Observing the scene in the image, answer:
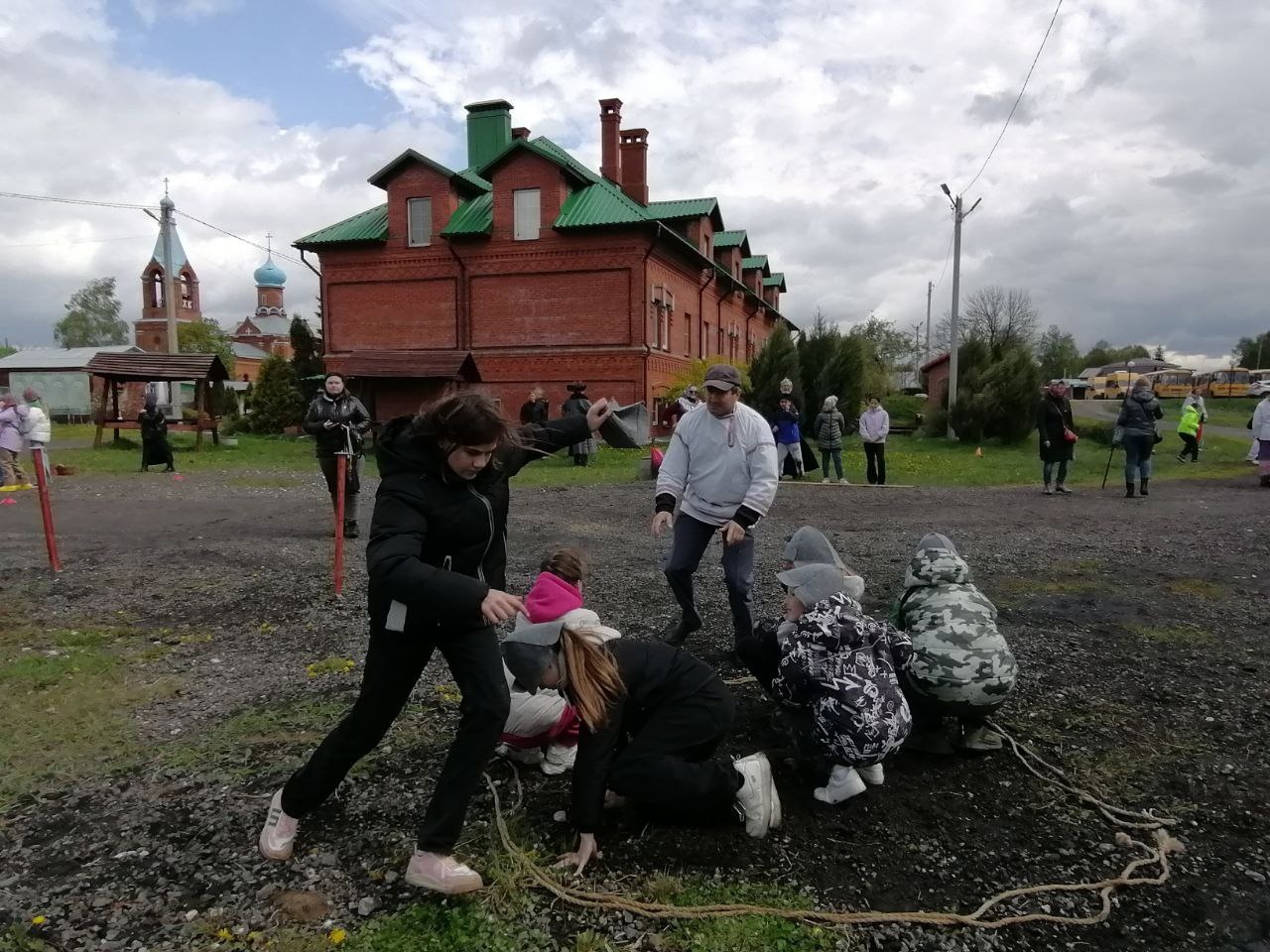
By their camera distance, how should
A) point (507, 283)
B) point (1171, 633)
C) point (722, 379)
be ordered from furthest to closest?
point (507, 283)
point (1171, 633)
point (722, 379)

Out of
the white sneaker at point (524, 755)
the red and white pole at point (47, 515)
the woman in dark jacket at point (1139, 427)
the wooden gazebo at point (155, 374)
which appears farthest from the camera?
the wooden gazebo at point (155, 374)

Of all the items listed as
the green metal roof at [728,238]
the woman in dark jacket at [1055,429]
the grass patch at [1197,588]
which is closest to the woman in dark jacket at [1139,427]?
the woman in dark jacket at [1055,429]

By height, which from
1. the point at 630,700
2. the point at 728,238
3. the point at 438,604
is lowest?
the point at 630,700

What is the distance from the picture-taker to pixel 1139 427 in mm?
12891

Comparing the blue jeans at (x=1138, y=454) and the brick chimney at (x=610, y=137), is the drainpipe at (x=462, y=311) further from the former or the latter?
the blue jeans at (x=1138, y=454)

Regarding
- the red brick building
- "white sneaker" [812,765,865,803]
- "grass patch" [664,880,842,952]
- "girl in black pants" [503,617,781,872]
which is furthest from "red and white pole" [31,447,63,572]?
the red brick building

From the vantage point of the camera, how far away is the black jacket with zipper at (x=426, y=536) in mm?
2586

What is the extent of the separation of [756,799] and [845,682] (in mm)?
591

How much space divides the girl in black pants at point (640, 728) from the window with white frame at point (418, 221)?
88.0 feet

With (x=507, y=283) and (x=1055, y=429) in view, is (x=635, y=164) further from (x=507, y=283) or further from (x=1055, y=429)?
(x=1055, y=429)

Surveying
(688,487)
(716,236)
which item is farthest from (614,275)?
(688,487)

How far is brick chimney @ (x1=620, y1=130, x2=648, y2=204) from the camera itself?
31.5 meters

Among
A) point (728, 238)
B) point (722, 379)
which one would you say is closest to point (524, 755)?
point (722, 379)

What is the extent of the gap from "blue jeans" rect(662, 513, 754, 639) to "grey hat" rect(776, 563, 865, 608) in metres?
1.30
